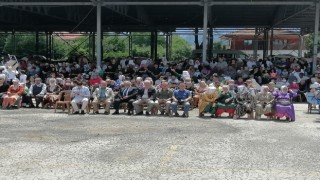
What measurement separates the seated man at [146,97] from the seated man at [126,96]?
161 mm

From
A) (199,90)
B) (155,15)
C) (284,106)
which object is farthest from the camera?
(155,15)

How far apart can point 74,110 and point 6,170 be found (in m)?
6.80

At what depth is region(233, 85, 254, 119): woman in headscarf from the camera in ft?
41.7

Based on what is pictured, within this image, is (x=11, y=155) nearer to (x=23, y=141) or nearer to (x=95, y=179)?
(x=23, y=141)

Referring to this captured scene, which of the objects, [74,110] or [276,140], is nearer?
[276,140]

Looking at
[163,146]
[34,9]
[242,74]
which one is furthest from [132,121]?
[34,9]

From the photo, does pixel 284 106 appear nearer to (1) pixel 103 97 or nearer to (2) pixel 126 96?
(2) pixel 126 96

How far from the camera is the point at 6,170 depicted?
679 centimetres

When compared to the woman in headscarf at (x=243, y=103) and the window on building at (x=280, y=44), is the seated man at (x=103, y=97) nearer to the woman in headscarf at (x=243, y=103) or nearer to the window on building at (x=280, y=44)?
the woman in headscarf at (x=243, y=103)

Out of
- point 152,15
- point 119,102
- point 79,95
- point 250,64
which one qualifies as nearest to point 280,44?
point 152,15

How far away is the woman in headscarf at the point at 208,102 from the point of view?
42.7 feet

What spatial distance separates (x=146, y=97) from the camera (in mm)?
13547

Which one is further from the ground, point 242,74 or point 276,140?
point 242,74

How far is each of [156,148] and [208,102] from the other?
4891mm
